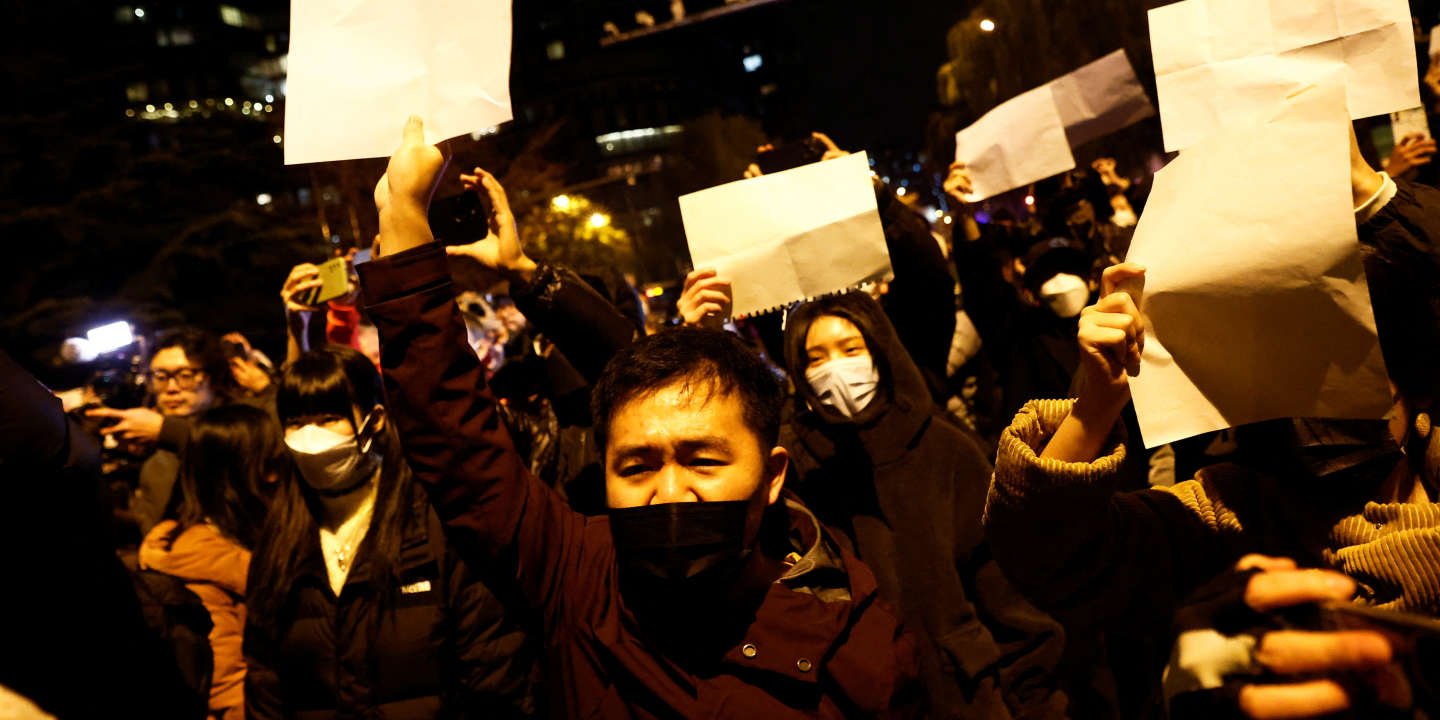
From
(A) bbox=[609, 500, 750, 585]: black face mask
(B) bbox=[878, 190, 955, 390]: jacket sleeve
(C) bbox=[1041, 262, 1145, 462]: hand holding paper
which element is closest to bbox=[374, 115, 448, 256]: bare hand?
(A) bbox=[609, 500, 750, 585]: black face mask

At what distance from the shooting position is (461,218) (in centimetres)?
271

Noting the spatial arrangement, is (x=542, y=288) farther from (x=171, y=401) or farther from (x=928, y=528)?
(x=171, y=401)

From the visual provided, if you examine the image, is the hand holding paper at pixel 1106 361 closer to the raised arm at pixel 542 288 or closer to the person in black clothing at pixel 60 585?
the raised arm at pixel 542 288

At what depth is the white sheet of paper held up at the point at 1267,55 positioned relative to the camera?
2.02 metres

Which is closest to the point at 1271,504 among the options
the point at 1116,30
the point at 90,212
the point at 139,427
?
the point at 139,427

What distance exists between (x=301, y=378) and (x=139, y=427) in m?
2.23

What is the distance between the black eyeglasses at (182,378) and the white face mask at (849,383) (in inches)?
184

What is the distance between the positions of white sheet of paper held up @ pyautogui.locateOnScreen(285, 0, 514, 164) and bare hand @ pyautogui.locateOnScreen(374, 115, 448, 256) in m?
0.09

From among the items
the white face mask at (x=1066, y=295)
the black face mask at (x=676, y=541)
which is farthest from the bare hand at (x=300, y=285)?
the white face mask at (x=1066, y=295)

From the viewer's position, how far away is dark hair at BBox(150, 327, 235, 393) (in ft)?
18.4

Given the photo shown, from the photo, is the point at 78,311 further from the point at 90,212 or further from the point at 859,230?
the point at 859,230

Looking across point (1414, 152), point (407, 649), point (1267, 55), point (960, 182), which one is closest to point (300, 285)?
point (407, 649)

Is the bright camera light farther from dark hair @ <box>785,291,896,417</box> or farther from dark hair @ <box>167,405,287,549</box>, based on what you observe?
dark hair @ <box>785,291,896,417</box>

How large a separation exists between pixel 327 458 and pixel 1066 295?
3435 mm
